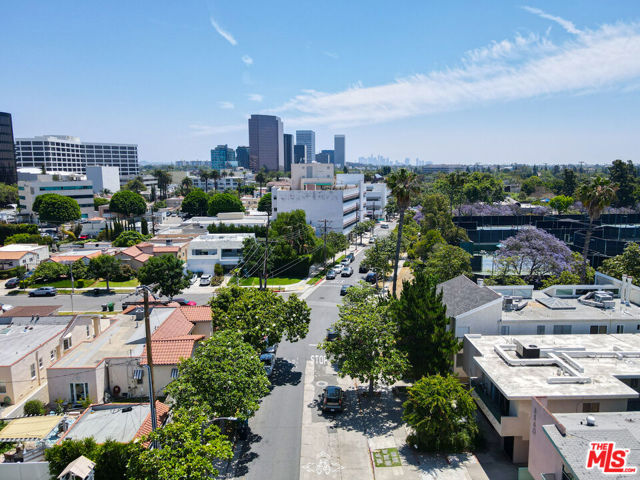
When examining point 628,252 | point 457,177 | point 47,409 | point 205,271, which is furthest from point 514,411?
point 457,177

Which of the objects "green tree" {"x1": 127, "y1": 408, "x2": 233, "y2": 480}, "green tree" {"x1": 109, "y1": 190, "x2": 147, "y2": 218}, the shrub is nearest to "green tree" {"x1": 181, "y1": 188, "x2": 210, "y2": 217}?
"green tree" {"x1": 109, "y1": 190, "x2": 147, "y2": 218}

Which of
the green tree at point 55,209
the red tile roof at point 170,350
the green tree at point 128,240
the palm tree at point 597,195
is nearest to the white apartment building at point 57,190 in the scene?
the green tree at point 55,209

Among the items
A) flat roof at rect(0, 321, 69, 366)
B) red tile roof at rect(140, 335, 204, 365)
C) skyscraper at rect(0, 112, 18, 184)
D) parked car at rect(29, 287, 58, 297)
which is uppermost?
skyscraper at rect(0, 112, 18, 184)

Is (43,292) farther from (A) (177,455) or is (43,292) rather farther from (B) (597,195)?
(B) (597,195)

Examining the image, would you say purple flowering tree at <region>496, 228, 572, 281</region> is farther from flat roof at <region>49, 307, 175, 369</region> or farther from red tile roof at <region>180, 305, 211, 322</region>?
flat roof at <region>49, 307, 175, 369</region>

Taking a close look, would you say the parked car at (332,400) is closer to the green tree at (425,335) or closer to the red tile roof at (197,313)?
the green tree at (425,335)

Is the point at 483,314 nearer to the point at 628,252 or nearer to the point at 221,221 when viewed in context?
the point at 628,252
